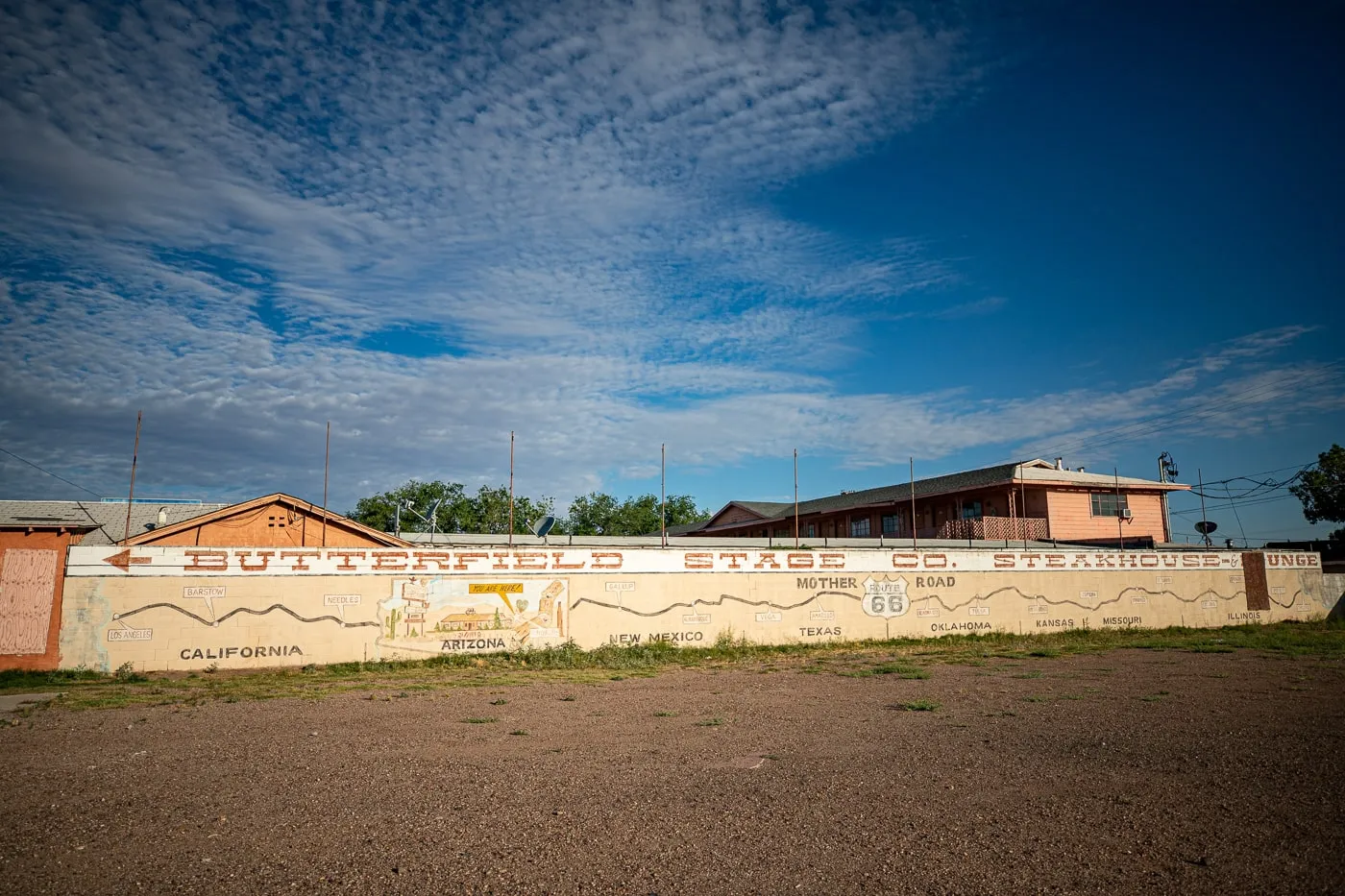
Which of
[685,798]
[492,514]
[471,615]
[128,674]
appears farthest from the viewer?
[492,514]

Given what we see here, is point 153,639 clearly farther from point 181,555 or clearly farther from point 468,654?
point 468,654

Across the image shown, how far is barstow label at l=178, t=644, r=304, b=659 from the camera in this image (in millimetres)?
16609

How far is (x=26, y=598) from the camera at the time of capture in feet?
53.0

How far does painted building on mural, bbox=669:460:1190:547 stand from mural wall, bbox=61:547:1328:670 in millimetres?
8828

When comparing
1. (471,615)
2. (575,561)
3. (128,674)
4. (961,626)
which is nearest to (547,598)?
(575,561)

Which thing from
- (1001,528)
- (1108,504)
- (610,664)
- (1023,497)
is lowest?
(610,664)

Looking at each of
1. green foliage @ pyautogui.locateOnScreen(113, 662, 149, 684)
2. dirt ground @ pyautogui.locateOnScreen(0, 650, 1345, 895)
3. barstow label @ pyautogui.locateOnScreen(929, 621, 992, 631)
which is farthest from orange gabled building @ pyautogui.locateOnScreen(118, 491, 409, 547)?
barstow label @ pyautogui.locateOnScreen(929, 621, 992, 631)

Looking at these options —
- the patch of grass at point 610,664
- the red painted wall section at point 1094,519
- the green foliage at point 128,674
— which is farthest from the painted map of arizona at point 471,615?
the red painted wall section at point 1094,519

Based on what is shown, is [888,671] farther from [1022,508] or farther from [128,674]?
[1022,508]

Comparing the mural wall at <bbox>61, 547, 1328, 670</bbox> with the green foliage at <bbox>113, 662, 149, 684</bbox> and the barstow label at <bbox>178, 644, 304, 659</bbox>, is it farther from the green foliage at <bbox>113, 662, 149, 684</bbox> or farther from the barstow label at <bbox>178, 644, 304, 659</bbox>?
the green foliage at <bbox>113, 662, 149, 684</bbox>

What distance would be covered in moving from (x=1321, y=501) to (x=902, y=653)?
3670cm

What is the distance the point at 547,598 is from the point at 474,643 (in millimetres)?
1960

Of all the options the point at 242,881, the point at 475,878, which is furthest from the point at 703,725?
the point at 242,881

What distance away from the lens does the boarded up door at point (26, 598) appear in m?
16.0
